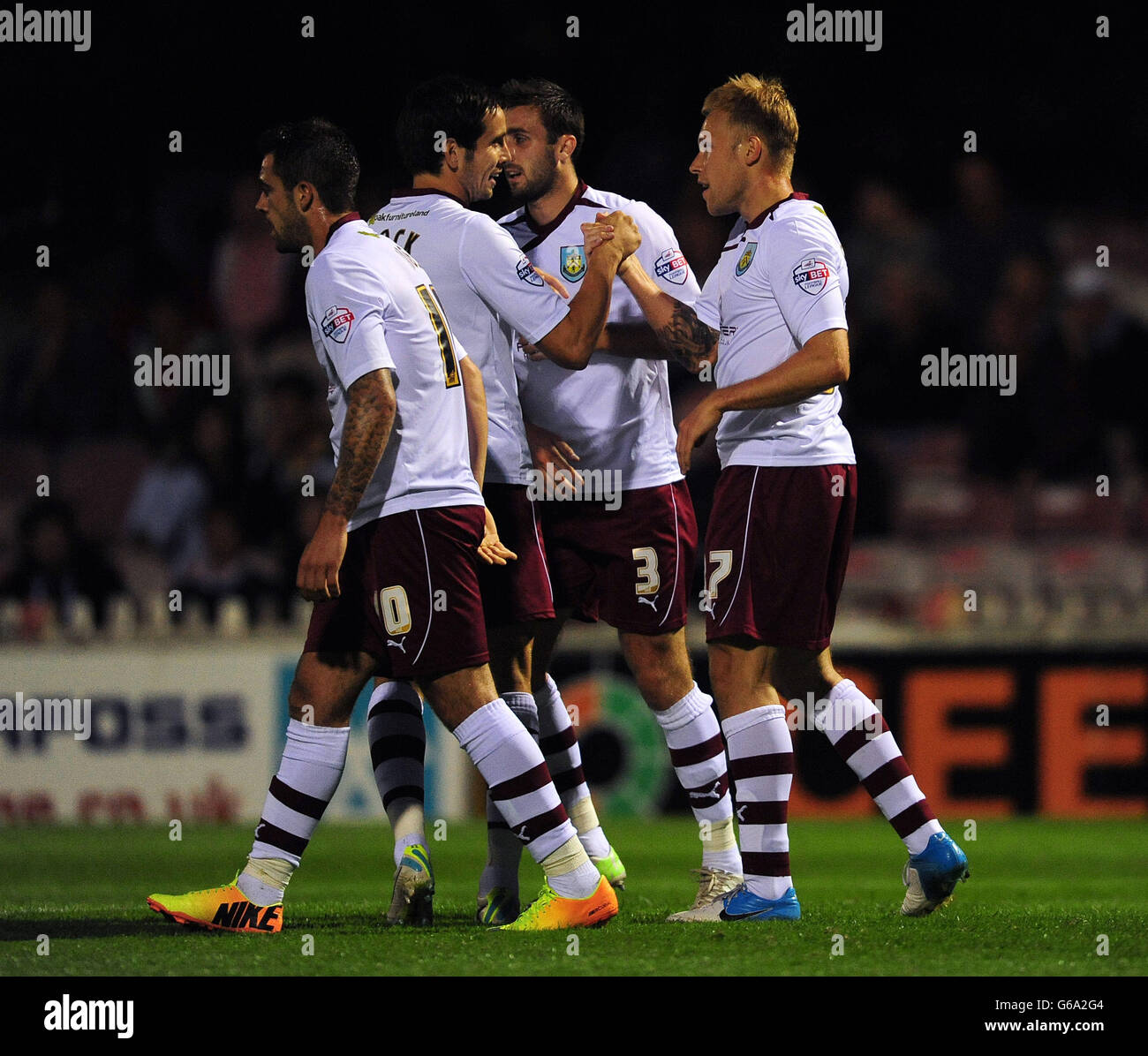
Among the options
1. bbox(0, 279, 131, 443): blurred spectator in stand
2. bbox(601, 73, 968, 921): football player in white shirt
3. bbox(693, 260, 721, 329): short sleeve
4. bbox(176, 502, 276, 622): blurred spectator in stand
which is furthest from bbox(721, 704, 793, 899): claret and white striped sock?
bbox(0, 279, 131, 443): blurred spectator in stand

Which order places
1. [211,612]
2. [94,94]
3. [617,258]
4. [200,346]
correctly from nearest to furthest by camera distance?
[617,258] < [211,612] < [200,346] < [94,94]

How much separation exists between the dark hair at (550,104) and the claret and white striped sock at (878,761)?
1959mm

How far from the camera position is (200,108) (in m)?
14.5

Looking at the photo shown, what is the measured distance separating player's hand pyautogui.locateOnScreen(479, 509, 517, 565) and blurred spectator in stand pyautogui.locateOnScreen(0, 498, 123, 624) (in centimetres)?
603

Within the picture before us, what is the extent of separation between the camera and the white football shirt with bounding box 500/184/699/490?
18.1ft

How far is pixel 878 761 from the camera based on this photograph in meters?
5.02

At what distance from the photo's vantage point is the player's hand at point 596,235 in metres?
4.86

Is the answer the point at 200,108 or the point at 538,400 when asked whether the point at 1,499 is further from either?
the point at 538,400

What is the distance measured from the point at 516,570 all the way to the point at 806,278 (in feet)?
3.92

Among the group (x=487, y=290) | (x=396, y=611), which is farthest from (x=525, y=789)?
(x=487, y=290)

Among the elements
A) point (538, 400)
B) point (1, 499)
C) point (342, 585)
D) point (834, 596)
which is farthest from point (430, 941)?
point (1, 499)

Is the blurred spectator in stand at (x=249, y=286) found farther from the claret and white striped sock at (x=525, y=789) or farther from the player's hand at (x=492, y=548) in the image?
the claret and white striped sock at (x=525, y=789)

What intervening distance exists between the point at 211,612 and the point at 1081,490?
19.1 ft

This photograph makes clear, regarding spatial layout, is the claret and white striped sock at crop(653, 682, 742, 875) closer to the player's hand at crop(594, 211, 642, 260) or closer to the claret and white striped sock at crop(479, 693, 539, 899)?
the claret and white striped sock at crop(479, 693, 539, 899)
